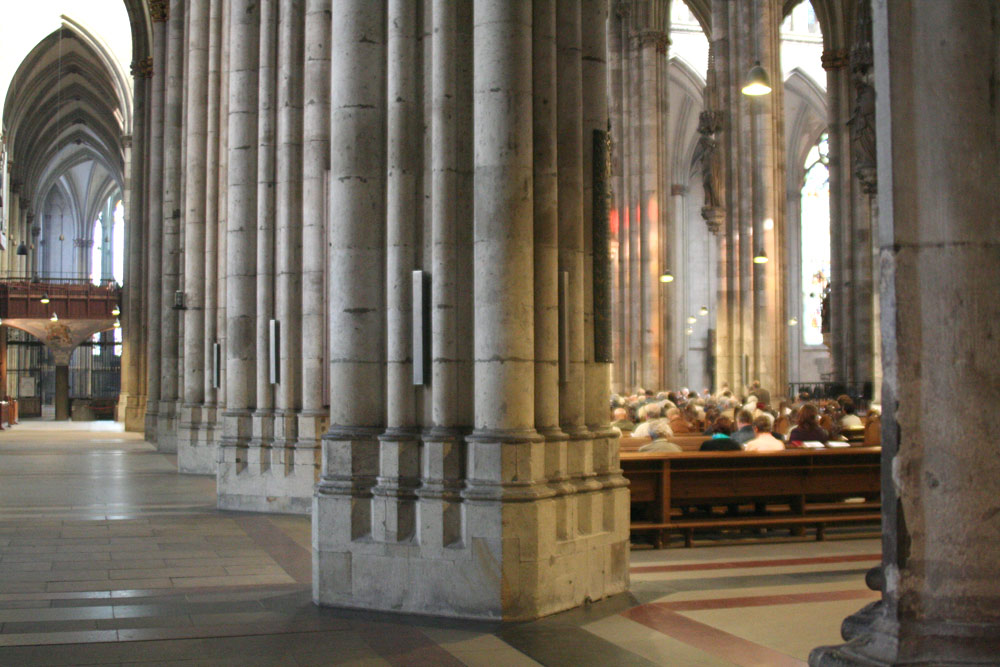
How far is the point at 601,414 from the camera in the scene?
8.83 m

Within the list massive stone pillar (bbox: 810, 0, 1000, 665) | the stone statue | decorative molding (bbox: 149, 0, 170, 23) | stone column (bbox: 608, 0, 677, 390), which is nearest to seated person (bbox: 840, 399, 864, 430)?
massive stone pillar (bbox: 810, 0, 1000, 665)

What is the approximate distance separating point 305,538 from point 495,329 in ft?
14.9

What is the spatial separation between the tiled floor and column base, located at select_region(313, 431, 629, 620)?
200mm

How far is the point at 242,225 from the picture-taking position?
14.8 m

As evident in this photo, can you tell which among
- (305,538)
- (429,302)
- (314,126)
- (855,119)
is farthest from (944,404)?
(855,119)

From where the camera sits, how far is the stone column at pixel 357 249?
27.4ft

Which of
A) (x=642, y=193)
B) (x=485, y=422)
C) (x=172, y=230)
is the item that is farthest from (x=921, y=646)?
(x=642, y=193)

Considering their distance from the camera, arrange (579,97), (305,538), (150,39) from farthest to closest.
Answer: (150,39), (305,538), (579,97)

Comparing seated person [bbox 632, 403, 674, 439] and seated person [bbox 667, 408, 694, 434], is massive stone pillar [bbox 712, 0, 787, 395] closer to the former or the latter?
seated person [bbox 667, 408, 694, 434]

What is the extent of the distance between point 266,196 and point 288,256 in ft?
3.11

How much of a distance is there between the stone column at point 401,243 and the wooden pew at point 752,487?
3085 millimetres

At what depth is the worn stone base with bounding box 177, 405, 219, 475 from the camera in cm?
1927

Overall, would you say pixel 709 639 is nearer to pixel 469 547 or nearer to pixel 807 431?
pixel 469 547

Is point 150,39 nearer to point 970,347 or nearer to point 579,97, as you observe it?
point 579,97
